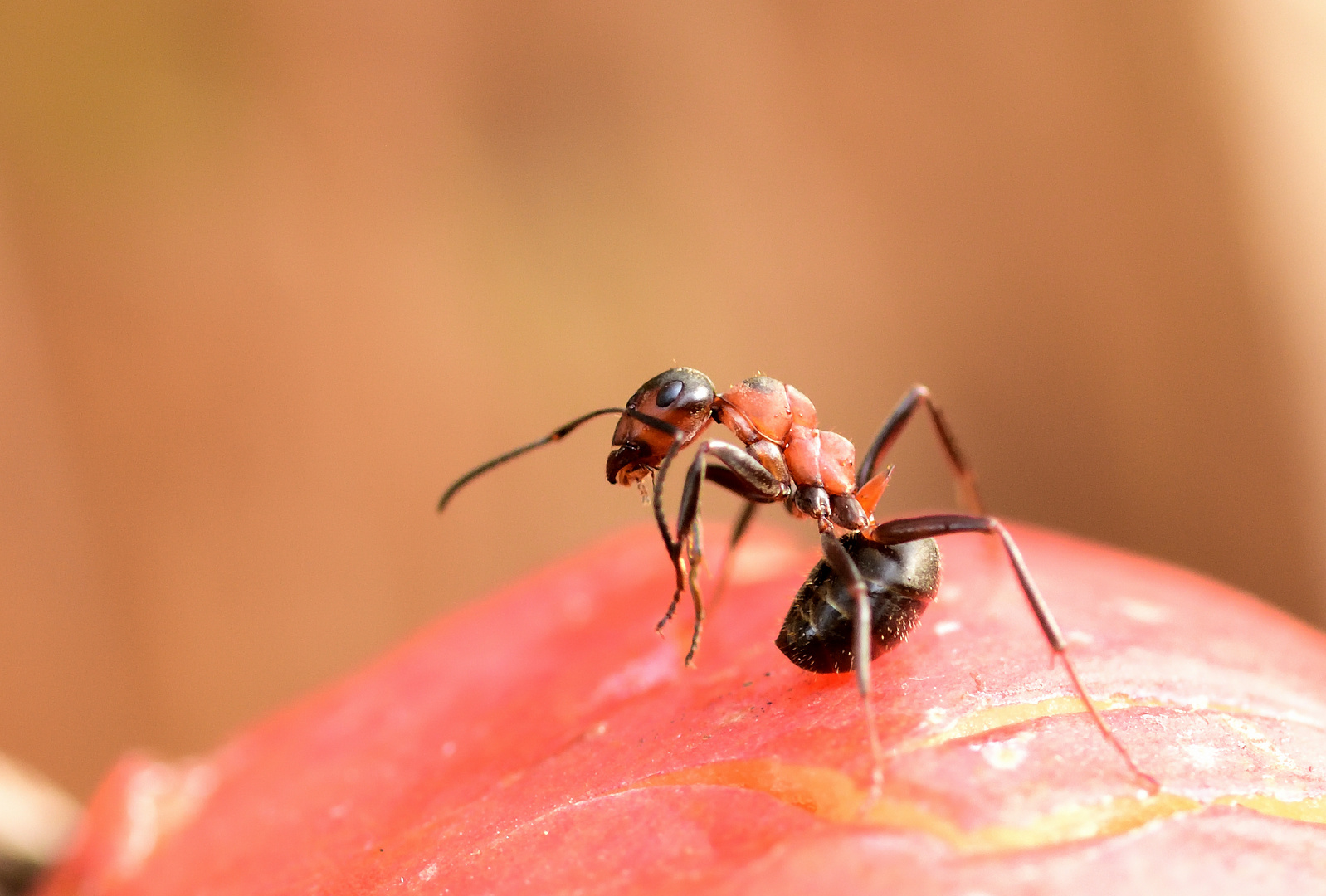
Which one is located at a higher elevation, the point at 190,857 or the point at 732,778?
the point at 732,778

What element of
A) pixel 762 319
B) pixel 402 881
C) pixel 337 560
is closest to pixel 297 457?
pixel 337 560

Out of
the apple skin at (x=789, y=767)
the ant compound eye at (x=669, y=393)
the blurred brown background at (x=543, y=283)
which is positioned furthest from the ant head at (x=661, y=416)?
the blurred brown background at (x=543, y=283)

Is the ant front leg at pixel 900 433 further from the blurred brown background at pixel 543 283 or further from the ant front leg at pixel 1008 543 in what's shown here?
the blurred brown background at pixel 543 283

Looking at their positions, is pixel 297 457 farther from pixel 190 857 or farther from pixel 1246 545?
pixel 1246 545

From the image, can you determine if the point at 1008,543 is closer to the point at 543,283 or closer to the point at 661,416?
the point at 661,416

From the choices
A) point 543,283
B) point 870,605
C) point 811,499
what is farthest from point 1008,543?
point 543,283

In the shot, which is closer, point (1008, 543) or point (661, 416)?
point (1008, 543)
